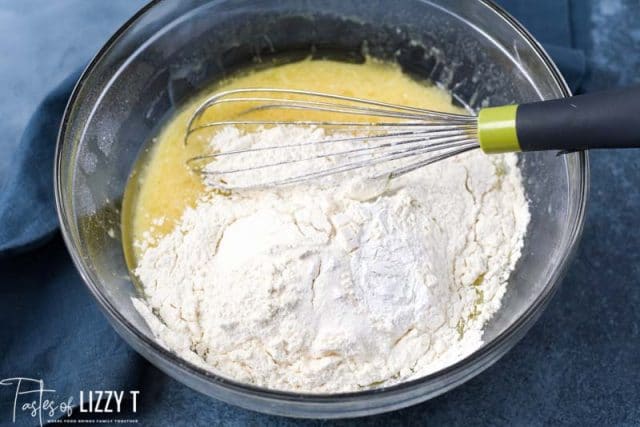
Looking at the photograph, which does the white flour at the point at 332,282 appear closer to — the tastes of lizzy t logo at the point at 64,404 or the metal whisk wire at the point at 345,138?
the metal whisk wire at the point at 345,138

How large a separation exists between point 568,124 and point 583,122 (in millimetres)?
20

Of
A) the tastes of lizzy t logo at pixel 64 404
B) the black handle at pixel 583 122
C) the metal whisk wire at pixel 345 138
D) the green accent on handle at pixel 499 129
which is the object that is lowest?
the tastes of lizzy t logo at pixel 64 404

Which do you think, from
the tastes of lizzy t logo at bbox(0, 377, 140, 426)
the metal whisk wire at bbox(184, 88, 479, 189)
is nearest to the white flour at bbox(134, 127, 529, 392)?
the metal whisk wire at bbox(184, 88, 479, 189)

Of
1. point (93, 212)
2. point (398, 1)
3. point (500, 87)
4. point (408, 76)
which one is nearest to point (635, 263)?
point (500, 87)

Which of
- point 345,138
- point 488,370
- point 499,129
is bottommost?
point 488,370

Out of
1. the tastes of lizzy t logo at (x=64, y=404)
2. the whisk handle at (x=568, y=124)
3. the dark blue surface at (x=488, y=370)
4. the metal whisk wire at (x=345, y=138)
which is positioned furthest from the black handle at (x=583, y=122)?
the tastes of lizzy t logo at (x=64, y=404)

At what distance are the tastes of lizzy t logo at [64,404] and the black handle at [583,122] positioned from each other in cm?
77

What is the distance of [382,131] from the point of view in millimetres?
1356

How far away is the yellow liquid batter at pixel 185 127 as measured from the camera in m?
1.34

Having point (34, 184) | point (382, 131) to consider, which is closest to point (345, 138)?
point (382, 131)

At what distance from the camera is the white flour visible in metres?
1.13

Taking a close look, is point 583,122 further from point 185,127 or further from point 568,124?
point 185,127

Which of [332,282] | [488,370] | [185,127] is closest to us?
[332,282]

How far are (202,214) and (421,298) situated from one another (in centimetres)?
39
